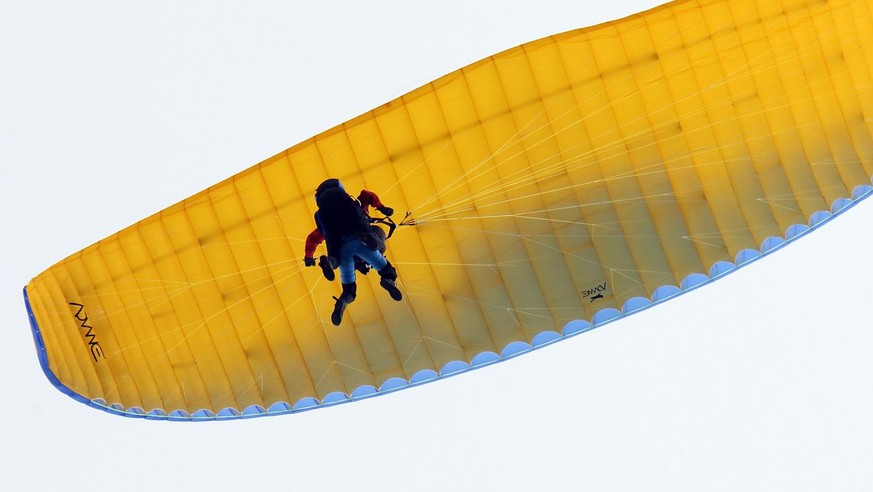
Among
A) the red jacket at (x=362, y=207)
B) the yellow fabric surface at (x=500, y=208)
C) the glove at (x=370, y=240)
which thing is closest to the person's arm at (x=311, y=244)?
the red jacket at (x=362, y=207)

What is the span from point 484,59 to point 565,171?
164cm

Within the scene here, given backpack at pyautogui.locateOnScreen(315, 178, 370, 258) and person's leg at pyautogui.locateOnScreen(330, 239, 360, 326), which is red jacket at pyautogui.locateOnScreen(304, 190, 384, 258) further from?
person's leg at pyautogui.locateOnScreen(330, 239, 360, 326)

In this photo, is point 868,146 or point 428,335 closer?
point 868,146

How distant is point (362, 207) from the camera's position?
12.8 m

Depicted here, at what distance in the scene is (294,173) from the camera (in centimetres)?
1380

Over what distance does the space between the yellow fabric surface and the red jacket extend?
85cm

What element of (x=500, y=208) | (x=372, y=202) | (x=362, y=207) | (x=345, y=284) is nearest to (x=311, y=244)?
(x=345, y=284)

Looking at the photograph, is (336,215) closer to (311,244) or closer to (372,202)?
(372,202)

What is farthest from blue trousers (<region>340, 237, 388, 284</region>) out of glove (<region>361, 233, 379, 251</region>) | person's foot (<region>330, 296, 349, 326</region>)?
person's foot (<region>330, 296, 349, 326</region>)

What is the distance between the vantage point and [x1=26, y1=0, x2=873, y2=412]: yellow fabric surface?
1317 centimetres

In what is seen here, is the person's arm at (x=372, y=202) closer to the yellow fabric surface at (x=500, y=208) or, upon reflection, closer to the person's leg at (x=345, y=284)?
the person's leg at (x=345, y=284)

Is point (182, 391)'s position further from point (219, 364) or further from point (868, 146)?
point (868, 146)

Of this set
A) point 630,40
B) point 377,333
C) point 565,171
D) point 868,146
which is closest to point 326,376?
point 377,333

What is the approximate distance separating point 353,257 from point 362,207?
0.60 metres
